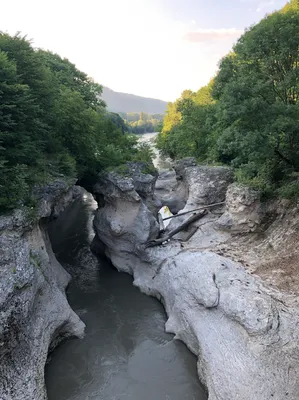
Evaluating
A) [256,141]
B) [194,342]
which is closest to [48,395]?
[194,342]

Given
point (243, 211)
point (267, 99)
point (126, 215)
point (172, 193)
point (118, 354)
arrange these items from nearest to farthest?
point (118, 354) → point (267, 99) → point (243, 211) → point (126, 215) → point (172, 193)

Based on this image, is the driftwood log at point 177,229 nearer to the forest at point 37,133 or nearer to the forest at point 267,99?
the forest at point 267,99

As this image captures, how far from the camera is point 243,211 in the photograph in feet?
56.6

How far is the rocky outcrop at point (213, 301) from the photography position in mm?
10789

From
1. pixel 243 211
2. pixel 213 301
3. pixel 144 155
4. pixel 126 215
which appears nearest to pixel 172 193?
pixel 144 155

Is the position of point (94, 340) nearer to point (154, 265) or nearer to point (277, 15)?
point (154, 265)

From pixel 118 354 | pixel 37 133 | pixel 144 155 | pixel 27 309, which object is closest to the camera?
pixel 27 309

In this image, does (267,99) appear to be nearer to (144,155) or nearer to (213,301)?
(213,301)

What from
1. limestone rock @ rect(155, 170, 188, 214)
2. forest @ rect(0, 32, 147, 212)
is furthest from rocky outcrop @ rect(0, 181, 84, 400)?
limestone rock @ rect(155, 170, 188, 214)

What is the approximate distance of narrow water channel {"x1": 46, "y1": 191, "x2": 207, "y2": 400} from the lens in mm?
12023

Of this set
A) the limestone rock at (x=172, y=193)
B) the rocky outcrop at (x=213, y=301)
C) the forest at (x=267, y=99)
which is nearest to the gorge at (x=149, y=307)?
the rocky outcrop at (x=213, y=301)

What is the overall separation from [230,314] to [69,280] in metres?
10.5

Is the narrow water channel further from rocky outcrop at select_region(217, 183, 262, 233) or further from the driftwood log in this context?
rocky outcrop at select_region(217, 183, 262, 233)

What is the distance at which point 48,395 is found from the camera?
11797 mm
